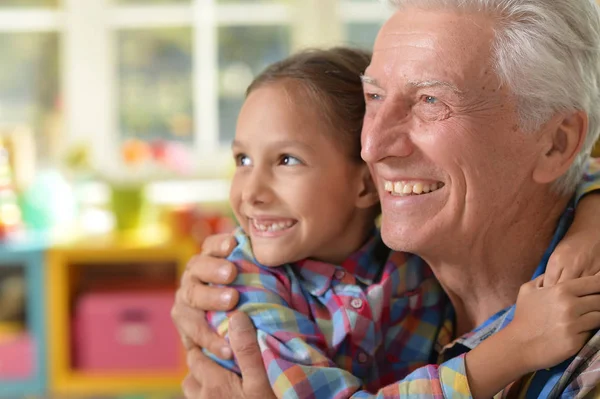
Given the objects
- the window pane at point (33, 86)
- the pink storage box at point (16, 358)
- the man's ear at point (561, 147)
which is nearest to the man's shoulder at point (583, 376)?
the man's ear at point (561, 147)

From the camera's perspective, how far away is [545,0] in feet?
4.31

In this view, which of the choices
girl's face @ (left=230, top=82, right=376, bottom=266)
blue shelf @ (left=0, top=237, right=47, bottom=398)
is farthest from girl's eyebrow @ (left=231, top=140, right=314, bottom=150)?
blue shelf @ (left=0, top=237, right=47, bottom=398)

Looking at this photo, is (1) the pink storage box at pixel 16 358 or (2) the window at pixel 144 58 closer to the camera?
(1) the pink storage box at pixel 16 358

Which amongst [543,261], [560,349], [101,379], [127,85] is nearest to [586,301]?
[560,349]

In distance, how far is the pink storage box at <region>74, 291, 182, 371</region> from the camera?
3738 millimetres

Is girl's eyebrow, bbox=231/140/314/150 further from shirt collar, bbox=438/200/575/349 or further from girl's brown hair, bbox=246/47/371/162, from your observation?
shirt collar, bbox=438/200/575/349

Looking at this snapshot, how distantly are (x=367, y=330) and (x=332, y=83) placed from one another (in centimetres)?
45

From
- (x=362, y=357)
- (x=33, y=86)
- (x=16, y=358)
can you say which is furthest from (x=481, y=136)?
(x=33, y=86)

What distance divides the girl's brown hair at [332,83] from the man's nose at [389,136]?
0.42 ft

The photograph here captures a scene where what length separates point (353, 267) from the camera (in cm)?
154

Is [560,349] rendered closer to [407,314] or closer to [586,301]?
[586,301]

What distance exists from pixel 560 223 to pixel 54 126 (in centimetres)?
358

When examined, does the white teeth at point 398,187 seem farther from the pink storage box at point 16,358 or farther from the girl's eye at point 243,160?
the pink storage box at point 16,358

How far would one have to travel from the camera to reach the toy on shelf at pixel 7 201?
12.5ft
